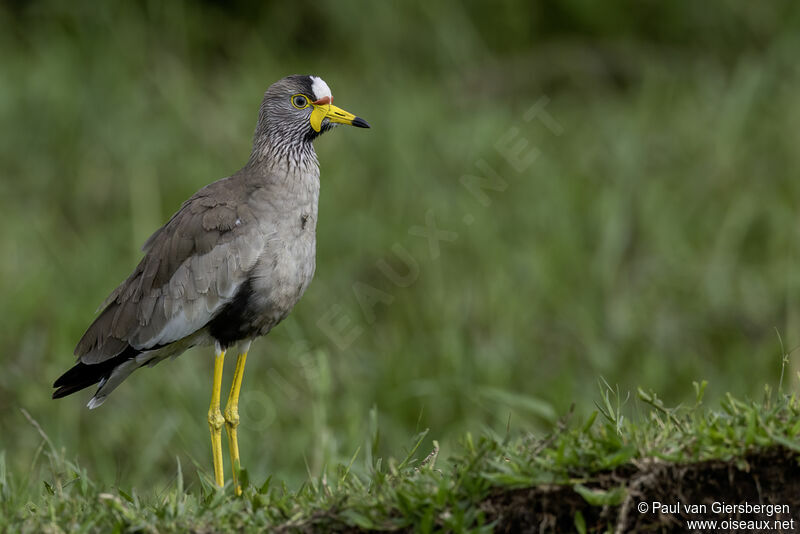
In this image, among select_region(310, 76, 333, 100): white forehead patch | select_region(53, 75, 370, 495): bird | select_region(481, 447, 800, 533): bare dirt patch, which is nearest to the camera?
select_region(481, 447, 800, 533): bare dirt patch

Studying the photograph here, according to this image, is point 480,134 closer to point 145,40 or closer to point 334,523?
point 145,40

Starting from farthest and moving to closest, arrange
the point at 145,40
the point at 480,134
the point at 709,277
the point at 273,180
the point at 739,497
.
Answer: the point at 145,40
the point at 480,134
the point at 709,277
the point at 273,180
the point at 739,497

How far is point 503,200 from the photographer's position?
7.49 metres

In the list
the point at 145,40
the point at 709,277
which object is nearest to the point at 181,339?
the point at 709,277

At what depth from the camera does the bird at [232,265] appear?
3.83m

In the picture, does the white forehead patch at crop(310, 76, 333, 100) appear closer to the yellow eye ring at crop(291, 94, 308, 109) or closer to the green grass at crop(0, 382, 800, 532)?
the yellow eye ring at crop(291, 94, 308, 109)

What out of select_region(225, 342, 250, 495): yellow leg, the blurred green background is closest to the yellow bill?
select_region(225, 342, 250, 495): yellow leg

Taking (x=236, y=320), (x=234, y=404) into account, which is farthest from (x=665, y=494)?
(x=234, y=404)

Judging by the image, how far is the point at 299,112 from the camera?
159 inches

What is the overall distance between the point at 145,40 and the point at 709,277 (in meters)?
5.15

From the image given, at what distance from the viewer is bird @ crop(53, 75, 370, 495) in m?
3.83

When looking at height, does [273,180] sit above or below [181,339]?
above

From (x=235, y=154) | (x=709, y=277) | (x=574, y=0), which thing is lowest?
(x=709, y=277)

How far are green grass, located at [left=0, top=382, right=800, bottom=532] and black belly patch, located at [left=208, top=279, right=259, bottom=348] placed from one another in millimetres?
708
